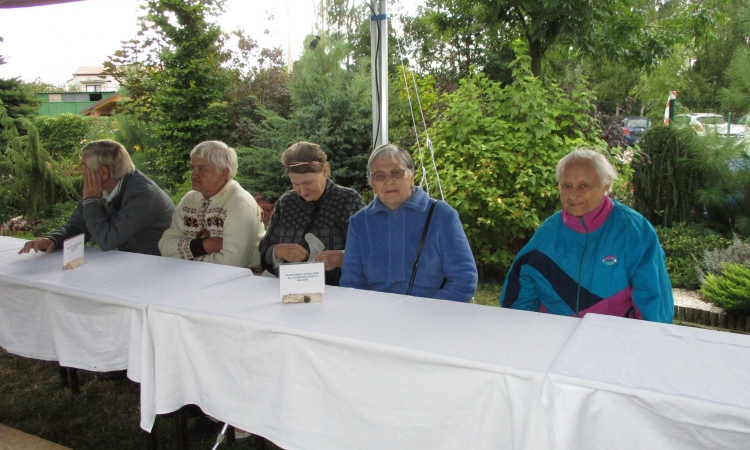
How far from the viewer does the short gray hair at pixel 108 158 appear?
288cm

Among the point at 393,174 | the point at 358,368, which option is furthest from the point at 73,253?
the point at 358,368

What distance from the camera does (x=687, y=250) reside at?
4.61 metres

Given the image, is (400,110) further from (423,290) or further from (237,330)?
(237,330)

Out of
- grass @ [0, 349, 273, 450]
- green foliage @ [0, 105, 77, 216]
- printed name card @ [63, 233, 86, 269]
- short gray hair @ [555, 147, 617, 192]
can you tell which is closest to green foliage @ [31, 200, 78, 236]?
green foliage @ [0, 105, 77, 216]

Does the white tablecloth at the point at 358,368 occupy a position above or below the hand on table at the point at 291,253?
below

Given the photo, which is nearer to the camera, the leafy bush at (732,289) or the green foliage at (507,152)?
the leafy bush at (732,289)

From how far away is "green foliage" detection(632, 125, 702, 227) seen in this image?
5031mm

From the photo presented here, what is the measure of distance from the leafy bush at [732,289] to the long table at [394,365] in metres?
2.79

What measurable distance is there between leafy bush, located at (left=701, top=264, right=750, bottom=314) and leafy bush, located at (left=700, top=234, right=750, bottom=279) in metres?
0.30

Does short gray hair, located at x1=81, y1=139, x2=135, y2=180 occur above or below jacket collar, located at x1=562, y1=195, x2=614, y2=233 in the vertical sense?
above

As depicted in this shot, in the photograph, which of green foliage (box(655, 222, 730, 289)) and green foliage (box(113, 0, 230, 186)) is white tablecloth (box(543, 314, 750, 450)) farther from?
green foliage (box(113, 0, 230, 186))

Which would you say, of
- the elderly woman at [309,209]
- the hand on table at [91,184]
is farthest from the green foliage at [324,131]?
the hand on table at [91,184]

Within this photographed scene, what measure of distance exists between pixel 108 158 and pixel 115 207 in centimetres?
27

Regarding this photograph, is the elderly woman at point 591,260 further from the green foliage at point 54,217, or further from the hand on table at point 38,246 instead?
the green foliage at point 54,217
